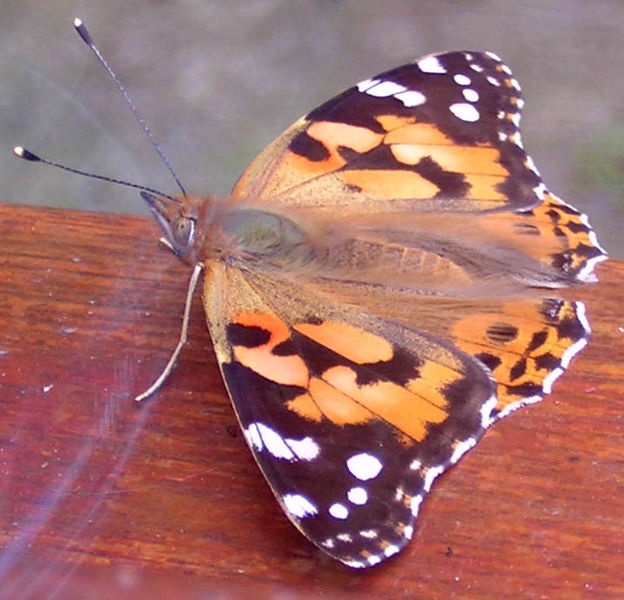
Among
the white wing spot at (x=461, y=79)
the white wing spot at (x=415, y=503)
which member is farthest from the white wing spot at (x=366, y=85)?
the white wing spot at (x=415, y=503)

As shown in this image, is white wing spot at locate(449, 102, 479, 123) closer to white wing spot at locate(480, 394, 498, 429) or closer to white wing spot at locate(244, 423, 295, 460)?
white wing spot at locate(480, 394, 498, 429)

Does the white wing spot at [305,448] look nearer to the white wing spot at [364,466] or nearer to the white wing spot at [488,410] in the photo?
the white wing spot at [364,466]

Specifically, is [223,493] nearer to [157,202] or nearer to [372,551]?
[372,551]

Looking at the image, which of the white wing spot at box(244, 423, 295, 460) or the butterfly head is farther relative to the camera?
the butterfly head

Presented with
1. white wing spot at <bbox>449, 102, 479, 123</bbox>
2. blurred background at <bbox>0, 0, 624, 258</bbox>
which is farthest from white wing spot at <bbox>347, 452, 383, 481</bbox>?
blurred background at <bbox>0, 0, 624, 258</bbox>

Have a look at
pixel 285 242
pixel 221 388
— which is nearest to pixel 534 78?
pixel 285 242
